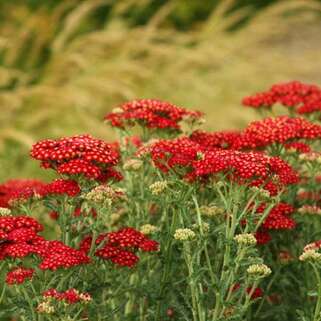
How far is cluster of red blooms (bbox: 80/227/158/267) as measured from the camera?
425 cm

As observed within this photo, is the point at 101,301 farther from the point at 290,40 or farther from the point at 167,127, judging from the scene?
the point at 290,40

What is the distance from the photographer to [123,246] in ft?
14.2

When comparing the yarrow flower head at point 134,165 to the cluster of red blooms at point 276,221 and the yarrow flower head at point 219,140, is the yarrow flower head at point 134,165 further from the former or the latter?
the cluster of red blooms at point 276,221

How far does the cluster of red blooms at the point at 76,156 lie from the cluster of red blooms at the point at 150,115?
628 millimetres

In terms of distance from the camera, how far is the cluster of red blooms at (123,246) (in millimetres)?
4250

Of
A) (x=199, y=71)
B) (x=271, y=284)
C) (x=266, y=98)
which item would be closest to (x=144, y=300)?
(x=271, y=284)

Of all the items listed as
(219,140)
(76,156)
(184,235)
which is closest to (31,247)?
(76,156)

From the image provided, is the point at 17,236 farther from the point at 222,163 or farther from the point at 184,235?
the point at 222,163

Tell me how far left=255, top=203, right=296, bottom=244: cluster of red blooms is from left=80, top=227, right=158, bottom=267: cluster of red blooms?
621 mm

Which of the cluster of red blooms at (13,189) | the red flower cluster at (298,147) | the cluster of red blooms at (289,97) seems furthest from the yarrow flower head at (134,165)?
the cluster of red blooms at (289,97)

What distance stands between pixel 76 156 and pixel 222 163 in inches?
25.1

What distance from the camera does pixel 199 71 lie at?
36.2 ft

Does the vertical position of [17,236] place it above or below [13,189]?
below

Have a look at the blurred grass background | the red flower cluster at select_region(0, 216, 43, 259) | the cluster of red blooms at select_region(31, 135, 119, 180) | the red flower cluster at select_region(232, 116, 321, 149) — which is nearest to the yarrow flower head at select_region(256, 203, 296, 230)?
the red flower cluster at select_region(232, 116, 321, 149)
